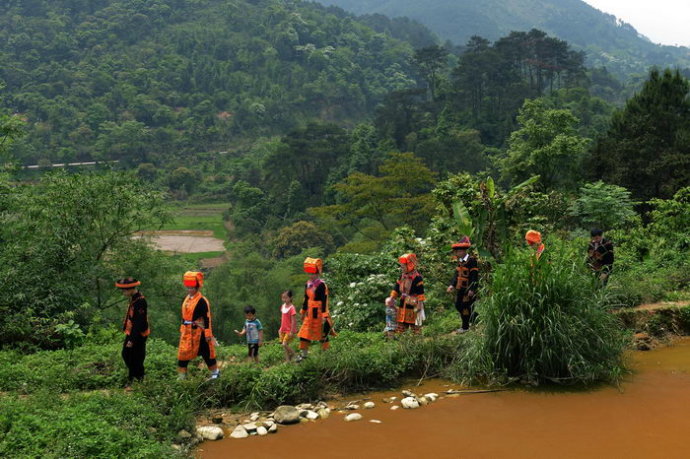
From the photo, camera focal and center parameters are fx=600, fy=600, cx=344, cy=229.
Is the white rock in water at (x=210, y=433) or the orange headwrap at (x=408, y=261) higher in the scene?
the orange headwrap at (x=408, y=261)

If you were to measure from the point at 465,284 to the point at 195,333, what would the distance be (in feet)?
10.8

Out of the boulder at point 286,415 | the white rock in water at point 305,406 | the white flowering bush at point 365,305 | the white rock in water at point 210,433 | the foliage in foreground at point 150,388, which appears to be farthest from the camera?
the white flowering bush at point 365,305

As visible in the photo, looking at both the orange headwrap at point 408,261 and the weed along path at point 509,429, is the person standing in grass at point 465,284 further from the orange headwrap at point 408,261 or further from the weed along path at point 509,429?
the weed along path at point 509,429

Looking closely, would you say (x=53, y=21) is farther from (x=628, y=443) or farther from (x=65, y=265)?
(x=628, y=443)

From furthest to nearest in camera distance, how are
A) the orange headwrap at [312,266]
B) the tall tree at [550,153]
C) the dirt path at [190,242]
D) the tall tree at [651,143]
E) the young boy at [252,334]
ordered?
1. the dirt path at [190,242]
2. the tall tree at [550,153]
3. the tall tree at [651,143]
4. the young boy at [252,334]
5. the orange headwrap at [312,266]

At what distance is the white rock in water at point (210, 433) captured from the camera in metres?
5.02

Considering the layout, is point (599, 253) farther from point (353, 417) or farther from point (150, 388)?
point (150, 388)

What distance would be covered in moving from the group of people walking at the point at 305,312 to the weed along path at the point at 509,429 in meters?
1.20

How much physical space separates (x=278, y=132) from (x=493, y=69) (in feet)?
106

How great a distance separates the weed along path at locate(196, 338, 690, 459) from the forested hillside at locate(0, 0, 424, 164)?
63.3m

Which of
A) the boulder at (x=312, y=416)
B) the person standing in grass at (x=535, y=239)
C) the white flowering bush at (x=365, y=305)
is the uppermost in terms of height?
the person standing in grass at (x=535, y=239)

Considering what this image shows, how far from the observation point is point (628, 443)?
4672 mm

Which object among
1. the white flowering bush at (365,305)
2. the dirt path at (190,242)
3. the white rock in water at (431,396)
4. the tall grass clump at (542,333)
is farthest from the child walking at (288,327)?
the dirt path at (190,242)

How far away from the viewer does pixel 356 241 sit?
31.0 meters
